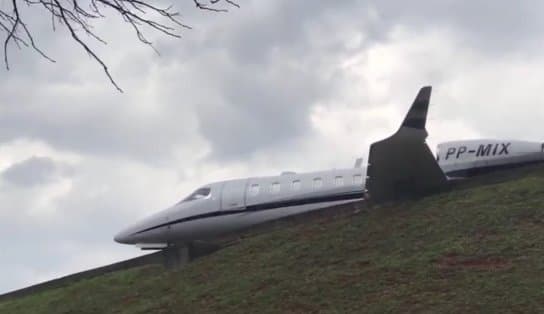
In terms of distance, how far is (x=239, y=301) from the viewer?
1533cm

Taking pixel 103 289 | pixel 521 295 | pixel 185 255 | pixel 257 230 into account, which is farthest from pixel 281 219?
pixel 521 295

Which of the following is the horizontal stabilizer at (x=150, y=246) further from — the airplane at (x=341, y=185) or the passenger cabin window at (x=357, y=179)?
the passenger cabin window at (x=357, y=179)

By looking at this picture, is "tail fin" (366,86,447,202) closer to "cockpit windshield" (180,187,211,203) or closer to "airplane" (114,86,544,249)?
"airplane" (114,86,544,249)

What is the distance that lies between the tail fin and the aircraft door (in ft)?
12.5

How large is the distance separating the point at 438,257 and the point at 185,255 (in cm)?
651

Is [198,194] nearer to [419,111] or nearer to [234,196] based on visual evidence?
[234,196]

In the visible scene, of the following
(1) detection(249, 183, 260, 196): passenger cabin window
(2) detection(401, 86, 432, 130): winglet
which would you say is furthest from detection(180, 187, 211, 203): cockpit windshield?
(2) detection(401, 86, 432, 130): winglet

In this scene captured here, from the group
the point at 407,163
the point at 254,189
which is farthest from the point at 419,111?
the point at 254,189

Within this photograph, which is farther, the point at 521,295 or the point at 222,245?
the point at 222,245

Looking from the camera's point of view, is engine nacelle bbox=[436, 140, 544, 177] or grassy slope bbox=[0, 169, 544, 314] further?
engine nacelle bbox=[436, 140, 544, 177]

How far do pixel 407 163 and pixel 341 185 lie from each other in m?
2.51

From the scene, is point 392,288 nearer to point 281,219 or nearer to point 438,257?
point 438,257

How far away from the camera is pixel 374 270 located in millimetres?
15570

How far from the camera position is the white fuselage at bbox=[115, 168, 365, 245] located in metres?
23.1
